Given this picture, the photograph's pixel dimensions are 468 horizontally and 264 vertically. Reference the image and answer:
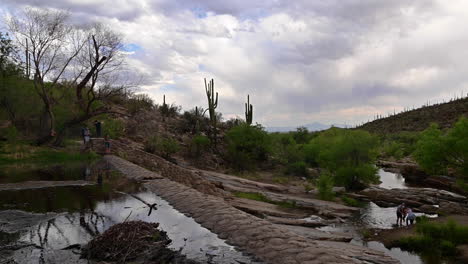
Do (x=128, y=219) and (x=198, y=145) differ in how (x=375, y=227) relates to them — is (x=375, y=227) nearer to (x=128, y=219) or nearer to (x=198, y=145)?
(x=128, y=219)

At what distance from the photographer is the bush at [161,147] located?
32.0 meters

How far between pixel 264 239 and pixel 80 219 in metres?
5.46

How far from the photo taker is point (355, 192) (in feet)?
93.5

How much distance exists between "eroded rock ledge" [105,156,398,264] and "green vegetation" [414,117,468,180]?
631 inches

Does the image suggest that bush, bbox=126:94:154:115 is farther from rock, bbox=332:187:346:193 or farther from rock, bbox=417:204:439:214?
rock, bbox=417:204:439:214

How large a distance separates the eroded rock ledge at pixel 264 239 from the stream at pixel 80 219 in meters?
0.35

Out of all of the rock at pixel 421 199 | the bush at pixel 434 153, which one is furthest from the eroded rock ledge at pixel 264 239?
the bush at pixel 434 153

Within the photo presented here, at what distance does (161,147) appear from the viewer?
1266 inches

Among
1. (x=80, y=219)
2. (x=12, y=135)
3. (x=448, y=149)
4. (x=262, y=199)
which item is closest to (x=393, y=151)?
(x=448, y=149)

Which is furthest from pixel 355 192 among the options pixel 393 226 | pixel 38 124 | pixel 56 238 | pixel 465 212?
pixel 38 124

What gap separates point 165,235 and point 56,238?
104 inches

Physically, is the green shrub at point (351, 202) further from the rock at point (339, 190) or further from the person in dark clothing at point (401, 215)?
the person in dark clothing at point (401, 215)

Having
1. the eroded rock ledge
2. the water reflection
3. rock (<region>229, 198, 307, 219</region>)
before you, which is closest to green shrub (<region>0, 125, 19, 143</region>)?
the water reflection

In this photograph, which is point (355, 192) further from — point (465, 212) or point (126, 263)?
point (126, 263)
